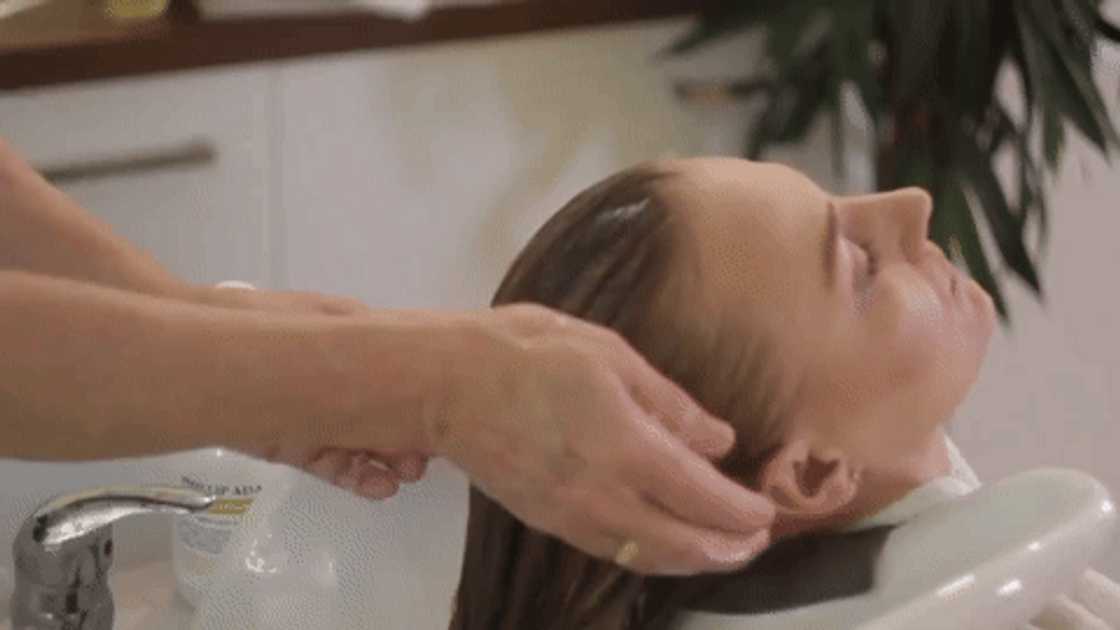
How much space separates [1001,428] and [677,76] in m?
0.76

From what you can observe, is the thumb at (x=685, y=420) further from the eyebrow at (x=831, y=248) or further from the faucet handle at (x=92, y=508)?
the faucet handle at (x=92, y=508)

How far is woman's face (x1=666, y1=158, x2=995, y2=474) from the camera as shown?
607mm

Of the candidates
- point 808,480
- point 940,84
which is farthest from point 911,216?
point 940,84

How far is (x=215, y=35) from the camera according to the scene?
3.63ft

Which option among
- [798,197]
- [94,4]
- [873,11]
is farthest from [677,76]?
[798,197]

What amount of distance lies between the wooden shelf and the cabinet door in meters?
0.02

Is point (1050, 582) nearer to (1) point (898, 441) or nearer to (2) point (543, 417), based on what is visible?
(1) point (898, 441)

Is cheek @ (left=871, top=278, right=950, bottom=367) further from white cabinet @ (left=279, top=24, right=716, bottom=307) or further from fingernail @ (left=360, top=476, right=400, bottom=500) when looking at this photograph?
white cabinet @ (left=279, top=24, right=716, bottom=307)

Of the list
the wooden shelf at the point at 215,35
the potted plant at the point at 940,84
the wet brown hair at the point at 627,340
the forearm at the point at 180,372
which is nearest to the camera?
the forearm at the point at 180,372

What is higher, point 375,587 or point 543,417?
point 543,417

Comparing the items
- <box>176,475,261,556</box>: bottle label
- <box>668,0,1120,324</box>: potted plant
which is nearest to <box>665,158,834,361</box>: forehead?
<box>176,475,261,556</box>: bottle label

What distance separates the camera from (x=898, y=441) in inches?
25.5

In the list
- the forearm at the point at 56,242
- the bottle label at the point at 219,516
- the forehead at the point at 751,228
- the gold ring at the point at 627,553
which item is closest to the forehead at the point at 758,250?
the forehead at the point at 751,228

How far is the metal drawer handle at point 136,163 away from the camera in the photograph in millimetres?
1074
